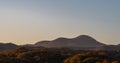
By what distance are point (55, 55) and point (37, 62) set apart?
1076 cm

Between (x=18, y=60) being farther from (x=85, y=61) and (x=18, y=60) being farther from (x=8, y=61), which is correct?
(x=85, y=61)

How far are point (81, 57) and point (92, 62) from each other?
9779mm

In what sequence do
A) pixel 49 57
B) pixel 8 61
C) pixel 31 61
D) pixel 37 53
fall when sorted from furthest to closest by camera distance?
pixel 37 53
pixel 49 57
pixel 31 61
pixel 8 61

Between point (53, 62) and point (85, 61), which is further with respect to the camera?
point (53, 62)

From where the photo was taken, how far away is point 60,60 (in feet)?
326

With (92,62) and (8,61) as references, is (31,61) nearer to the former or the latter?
(8,61)

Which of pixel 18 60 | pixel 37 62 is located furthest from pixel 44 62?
pixel 18 60

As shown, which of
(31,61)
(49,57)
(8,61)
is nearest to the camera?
(8,61)

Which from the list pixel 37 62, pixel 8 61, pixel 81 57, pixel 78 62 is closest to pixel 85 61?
pixel 78 62

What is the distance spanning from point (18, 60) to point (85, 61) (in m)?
17.7

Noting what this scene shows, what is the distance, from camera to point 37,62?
94375mm

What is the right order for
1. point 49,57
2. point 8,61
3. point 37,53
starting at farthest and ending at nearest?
1. point 37,53
2. point 49,57
3. point 8,61

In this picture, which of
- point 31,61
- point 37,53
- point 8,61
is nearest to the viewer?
point 8,61

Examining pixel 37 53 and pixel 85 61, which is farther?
pixel 37 53
